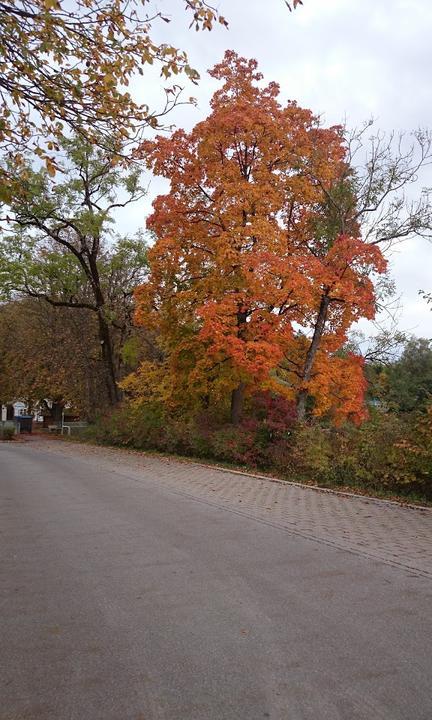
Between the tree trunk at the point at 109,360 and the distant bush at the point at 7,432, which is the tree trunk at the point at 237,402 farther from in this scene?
the distant bush at the point at 7,432

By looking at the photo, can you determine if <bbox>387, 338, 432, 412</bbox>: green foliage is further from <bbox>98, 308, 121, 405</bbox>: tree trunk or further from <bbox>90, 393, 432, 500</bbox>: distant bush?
<bbox>90, 393, 432, 500</bbox>: distant bush

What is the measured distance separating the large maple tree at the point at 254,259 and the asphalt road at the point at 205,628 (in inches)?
384

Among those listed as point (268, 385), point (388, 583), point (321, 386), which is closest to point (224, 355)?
point (268, 385)

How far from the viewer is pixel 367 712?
3.24 metres

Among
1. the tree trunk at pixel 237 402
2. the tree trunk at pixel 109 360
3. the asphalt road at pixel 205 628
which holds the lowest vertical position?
the asphalt road at pixel 205 628

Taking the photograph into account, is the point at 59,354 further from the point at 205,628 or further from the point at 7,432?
the point at 205,628

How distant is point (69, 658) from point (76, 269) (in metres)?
28.7

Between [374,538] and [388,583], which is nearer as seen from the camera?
[388,583]

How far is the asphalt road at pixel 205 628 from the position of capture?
3.39 m

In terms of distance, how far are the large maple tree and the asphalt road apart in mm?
9748

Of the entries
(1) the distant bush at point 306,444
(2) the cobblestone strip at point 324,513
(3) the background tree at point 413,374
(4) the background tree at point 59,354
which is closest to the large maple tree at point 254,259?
(1) the distant bush at point 306,444

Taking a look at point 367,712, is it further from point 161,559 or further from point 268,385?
point 268,385

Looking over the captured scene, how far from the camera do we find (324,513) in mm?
9758

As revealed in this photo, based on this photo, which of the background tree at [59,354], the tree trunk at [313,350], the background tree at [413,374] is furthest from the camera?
the background tree at [413,374]
